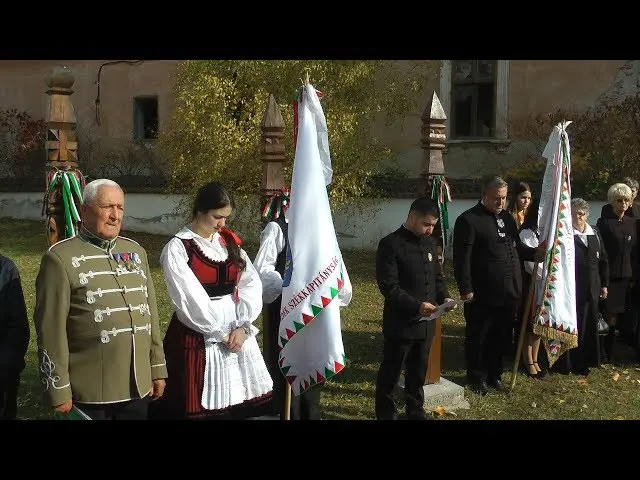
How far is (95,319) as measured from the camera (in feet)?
11.6

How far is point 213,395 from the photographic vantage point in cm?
431

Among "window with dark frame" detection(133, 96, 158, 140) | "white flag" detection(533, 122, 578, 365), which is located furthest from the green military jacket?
"window with dark frame" detection(133, 96, 158, 140)

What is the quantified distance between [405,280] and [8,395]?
8.68 feet

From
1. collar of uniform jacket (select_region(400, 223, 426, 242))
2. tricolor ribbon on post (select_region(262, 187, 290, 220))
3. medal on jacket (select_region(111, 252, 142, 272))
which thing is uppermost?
tricolor ribbon on post (select_region(262, 187, 290, 220))

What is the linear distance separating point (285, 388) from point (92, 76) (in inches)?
596

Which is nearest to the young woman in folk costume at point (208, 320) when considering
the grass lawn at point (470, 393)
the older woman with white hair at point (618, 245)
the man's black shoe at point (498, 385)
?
the grass lawn at point (470, 393)

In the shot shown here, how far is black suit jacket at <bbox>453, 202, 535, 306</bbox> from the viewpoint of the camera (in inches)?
238

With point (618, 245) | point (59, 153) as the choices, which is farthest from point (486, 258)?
point (59, 153)

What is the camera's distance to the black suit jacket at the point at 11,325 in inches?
145

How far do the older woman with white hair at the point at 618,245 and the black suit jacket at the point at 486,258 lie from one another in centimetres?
157

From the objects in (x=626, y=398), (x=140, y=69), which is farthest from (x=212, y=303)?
(x=140, y=69)

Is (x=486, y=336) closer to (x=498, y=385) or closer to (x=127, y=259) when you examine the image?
(x=498, y=385)

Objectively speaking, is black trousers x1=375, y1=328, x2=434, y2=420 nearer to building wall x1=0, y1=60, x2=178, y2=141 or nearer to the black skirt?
the black skirt

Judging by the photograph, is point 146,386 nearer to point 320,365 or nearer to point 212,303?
point 212,303
